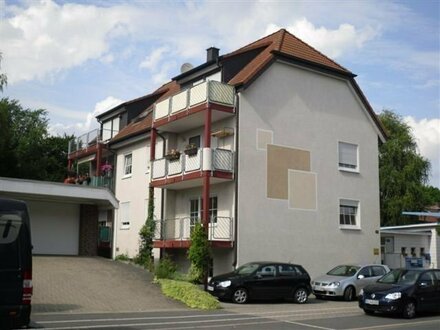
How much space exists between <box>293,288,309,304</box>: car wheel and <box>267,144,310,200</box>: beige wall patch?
18.6 feet

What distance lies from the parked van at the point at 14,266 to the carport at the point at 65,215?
18.5 meters

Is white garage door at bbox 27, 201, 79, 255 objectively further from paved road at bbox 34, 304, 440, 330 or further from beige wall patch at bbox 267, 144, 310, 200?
paved road at bbox 34, 304, 440, 330

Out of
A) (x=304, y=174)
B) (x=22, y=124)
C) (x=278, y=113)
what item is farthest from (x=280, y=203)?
(x=22, y=124)

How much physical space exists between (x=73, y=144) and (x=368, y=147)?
20.0 metres

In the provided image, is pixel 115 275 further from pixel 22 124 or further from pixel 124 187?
pixel 22 124

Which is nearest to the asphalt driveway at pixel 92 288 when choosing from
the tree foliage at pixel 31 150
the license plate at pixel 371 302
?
the license plate at pixel 371 302

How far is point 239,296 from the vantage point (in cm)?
1931

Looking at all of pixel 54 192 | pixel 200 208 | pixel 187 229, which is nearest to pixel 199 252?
pixel 187 229


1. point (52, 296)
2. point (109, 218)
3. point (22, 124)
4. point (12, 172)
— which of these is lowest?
point (52, 296)

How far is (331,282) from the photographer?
70.6 ft

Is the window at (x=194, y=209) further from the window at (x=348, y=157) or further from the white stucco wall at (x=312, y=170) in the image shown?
the window at (x=348, y=157)

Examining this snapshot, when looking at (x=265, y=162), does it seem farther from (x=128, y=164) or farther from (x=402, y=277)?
(x=128, y=164)

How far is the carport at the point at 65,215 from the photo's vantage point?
92.5 ft

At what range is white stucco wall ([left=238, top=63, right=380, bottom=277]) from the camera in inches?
969
